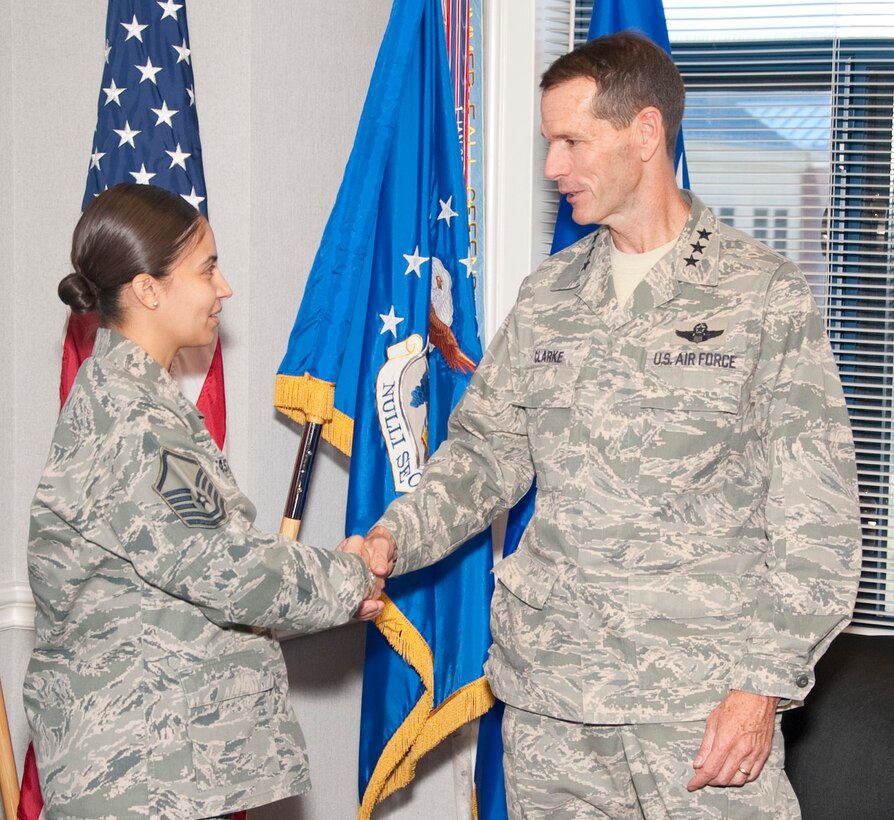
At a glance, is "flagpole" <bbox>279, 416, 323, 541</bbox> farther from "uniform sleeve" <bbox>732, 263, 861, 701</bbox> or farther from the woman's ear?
"uniform sleeve" <bbox>732, 263, 861, 701</bbox>

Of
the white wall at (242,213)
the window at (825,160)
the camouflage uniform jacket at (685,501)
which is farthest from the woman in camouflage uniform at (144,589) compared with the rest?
the window at (825,160)

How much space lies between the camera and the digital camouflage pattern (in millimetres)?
1634

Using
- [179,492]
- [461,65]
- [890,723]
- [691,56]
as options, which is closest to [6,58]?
[461,65]

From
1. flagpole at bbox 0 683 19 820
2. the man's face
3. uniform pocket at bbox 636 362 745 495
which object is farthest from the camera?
flagpole at bbox 0 683 19 820

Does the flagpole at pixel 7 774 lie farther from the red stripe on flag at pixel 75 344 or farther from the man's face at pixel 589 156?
the man's face at pixel 589 156

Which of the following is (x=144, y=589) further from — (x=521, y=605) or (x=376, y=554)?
(x=521, y=605)

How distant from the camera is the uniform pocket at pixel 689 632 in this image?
1.66 m

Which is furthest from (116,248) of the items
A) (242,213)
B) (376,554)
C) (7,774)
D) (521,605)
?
(7,774)

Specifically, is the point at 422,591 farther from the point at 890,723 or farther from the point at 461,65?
the point at 461,65

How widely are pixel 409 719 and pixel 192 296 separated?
3.73 ft

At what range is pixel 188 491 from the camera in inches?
64.1

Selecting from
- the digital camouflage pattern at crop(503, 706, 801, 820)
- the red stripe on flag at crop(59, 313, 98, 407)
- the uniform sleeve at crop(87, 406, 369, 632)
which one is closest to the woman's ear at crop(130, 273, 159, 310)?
the uniform sleeve at crop(87, 406, 369, 632)

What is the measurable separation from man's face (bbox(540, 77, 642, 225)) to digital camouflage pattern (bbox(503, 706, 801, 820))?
0.84 metres

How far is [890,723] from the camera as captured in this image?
2.29 m
